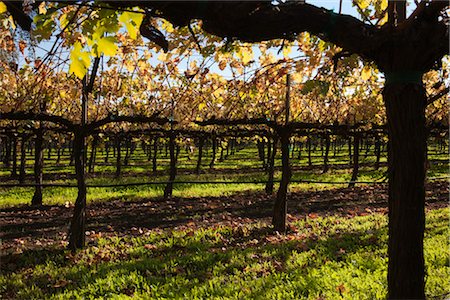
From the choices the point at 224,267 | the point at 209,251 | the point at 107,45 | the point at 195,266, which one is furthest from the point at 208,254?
the point at 107,45

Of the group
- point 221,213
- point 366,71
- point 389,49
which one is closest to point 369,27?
point 389,49

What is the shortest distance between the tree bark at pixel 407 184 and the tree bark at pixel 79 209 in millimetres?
5932

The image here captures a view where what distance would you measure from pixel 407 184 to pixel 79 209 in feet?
20.0

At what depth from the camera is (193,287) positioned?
4863 millimetres

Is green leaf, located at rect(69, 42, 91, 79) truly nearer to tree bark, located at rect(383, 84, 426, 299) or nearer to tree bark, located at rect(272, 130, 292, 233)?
tree bark, located at rect(383, 84, 426, 299)

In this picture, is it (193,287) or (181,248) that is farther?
(181,248)

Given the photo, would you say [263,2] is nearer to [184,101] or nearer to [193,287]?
[193,287]

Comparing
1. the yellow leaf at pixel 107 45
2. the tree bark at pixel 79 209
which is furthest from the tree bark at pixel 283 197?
the yellow leaf at pixel 107 45

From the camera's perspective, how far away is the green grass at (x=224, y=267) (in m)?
4.70

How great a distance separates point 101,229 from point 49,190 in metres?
7.81

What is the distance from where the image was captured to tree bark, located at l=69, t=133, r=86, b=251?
6.77m

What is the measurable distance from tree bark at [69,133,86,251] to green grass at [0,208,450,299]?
0.25 metres

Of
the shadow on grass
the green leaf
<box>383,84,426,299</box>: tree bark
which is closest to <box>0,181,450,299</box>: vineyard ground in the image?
the shadow on grass

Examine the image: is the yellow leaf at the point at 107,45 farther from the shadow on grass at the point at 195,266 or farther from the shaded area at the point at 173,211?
the shaded area at the point at 173,211
